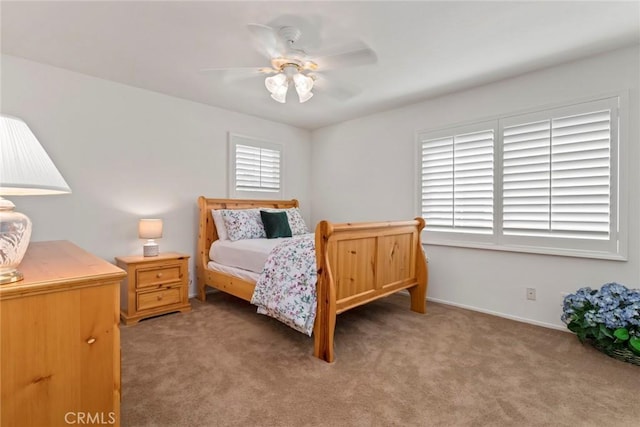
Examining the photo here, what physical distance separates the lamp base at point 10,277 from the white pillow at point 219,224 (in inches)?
102

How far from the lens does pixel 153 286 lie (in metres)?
3.04

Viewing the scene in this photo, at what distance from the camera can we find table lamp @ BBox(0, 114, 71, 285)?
3.00 ft

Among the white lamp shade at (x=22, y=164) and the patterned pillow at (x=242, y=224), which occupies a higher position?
the white lamp shade at (x=22, y=164)

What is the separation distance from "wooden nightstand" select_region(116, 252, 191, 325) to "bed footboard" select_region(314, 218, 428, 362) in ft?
5.63

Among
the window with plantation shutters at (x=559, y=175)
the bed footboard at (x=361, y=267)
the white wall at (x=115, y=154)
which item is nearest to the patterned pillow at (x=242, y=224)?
the white wall at (x=115, y=154)

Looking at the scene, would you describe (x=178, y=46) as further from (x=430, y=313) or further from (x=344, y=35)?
(x=430, y=313)

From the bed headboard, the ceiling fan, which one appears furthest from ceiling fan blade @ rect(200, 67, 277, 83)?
the bed headboard

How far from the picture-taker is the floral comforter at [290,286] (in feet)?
7.50

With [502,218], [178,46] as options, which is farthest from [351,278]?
[178,46]

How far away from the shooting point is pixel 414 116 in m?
3.81

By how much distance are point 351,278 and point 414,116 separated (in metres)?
2.34

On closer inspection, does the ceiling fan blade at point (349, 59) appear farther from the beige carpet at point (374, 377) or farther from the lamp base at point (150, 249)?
the lamp base at point (150, 249)

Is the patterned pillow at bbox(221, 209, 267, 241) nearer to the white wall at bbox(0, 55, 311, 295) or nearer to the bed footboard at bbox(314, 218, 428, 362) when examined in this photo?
the white wall at bbox(0, 55, 311, 295)

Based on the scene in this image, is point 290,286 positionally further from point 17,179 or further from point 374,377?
point 17,179
